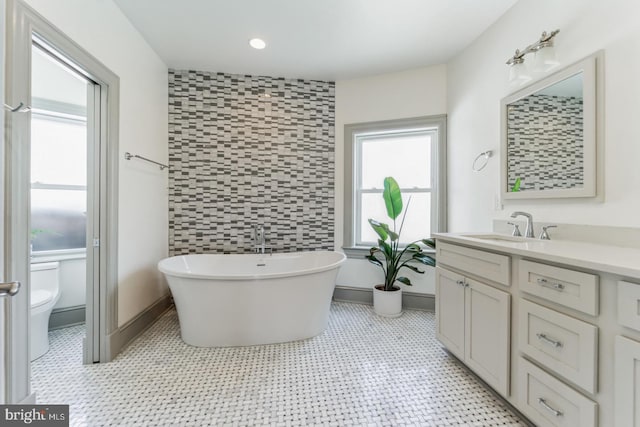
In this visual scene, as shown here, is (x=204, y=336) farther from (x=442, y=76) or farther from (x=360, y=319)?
(x=442, y=76)

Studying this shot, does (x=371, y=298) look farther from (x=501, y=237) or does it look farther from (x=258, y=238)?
(x=501, y=237)

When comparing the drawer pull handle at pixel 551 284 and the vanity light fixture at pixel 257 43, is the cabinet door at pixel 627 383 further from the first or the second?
the vanity light fixture at pixel 257 43

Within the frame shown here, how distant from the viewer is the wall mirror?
1472 millimetres

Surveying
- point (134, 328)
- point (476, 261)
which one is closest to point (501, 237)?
point (476, 261)

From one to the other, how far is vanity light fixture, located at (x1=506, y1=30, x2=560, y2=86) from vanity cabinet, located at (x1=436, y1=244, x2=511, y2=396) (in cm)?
124

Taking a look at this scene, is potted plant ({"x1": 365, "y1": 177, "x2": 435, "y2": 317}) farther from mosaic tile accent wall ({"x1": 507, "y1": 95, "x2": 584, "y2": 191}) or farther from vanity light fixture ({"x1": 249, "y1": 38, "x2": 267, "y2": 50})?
vanity light fixture ({"x1": 249, "y1": 38, "x2": 267, "y2": 50})

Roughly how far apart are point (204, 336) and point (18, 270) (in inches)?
46.4

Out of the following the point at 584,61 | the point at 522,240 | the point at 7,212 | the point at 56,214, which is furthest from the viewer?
the point at 56,214

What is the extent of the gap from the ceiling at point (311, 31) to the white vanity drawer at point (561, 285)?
187 cm

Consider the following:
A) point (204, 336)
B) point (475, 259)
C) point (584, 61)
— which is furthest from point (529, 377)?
point (204, 336)

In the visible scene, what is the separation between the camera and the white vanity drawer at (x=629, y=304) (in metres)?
0.88

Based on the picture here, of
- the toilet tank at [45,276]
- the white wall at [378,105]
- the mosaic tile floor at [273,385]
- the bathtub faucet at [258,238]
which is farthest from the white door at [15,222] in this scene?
the white wall at [378,105]

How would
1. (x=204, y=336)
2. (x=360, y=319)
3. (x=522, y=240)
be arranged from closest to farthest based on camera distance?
→ 1. (x=522, y=240)
2. (x=204, y=336)
3. (x=360, y=319)

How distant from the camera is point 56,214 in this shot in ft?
7.95
